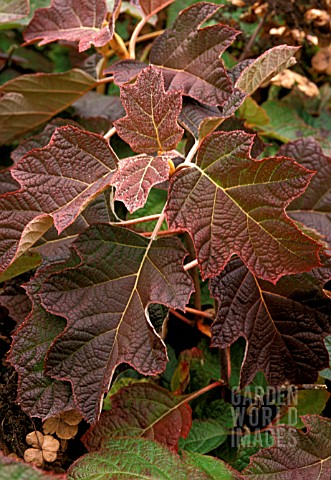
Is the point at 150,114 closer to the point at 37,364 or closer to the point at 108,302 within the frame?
the point at 108,302

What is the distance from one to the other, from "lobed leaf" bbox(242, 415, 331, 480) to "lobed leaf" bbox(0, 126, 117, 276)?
1.42 ft

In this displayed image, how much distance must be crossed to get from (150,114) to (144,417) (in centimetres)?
49

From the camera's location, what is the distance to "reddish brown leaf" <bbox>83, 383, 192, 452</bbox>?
940mm

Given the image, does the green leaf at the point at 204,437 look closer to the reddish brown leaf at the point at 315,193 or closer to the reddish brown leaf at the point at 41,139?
the reddish brown leaf at the point at 315,193

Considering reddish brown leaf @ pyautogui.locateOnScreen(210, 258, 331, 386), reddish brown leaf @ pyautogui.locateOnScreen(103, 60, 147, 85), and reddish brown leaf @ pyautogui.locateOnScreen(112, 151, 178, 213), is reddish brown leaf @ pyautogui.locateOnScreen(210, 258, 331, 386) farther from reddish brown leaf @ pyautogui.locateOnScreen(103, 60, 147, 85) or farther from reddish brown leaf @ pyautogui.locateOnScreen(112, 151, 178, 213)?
reddish brown leaf @ pyautogui.locateOnScreen(103, 60, 147, 85)

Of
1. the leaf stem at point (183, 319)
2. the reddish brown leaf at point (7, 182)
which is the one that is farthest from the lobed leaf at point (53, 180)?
the leaf stem at point (183, 319)

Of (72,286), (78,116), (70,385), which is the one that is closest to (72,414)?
(70,385)

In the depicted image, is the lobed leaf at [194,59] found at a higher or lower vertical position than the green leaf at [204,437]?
higher

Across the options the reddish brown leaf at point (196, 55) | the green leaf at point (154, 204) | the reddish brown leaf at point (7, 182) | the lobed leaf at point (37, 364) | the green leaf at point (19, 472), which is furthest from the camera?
the green leaf at point (154, 204)

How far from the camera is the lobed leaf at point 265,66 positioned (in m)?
0.89

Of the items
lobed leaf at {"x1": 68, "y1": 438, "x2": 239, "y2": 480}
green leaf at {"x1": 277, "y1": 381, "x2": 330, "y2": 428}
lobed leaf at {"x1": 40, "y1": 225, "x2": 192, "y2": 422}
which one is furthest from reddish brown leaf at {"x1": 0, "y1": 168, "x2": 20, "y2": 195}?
green leaf at {"x1": 277, "y1": 381, "x2": 330, "y2": 428}

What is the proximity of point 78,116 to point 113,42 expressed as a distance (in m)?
0.21

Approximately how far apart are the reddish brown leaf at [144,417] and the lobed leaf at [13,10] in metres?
0.80

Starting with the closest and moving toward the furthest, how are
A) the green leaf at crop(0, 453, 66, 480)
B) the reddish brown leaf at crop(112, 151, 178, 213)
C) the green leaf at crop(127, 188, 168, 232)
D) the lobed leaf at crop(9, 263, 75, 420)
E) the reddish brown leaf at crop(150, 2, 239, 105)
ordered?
the green leaf at crop(0, 453, 66, 480), the reddish brown leaf at crop(112, 151, 178, 213), the lobed leaf at crop(9, 263, 75, 420), the reddish brown leaf at crop(150, 2, 239, 105), the green leaf at crop(127, 188, 168, 232)
